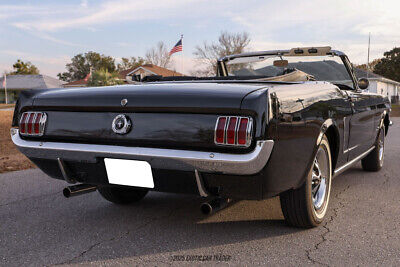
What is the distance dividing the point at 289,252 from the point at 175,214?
3.98 feet

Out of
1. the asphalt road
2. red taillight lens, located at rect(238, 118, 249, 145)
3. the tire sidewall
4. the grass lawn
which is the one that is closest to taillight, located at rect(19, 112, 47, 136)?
the asphalt road

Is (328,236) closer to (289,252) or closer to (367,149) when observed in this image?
(289,252)

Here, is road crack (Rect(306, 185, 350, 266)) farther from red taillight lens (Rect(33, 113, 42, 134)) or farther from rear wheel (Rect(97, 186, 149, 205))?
red taillight lens (Rect(33, 113, 42, 134))

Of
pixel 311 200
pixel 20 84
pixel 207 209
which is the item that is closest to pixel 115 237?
pixel 207 209

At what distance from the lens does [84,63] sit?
75.0 metres

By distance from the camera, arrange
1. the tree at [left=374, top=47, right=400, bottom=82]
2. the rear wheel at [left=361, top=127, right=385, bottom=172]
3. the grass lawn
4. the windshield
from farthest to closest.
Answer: the tree at [left=374, top=47, right=400, bottom=82] < the grass lawn < the rear wheel at [left=361, top=127, right=385, bottom=172] < the windshield

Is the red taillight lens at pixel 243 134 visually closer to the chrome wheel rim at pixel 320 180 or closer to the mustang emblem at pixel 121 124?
the mustang emblem at pixel 121 124

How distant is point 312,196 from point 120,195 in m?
1.76

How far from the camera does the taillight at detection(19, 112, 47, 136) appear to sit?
325cm

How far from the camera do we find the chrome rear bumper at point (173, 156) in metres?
2.58

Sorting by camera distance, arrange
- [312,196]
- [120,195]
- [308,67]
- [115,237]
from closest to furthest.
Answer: [115,237] < [312,196] < [120,195] < [308,67]

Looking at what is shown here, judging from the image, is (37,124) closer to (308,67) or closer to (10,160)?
(308,67)

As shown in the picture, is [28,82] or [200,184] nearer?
[200,184]

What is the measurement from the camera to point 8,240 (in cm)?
320
